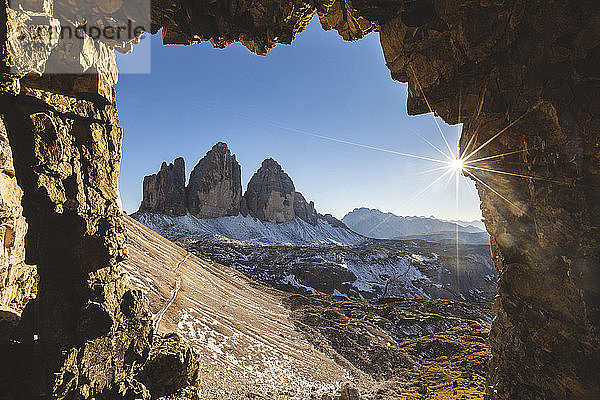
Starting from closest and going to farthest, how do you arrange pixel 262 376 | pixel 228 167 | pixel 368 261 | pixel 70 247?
pixel 70 247
pixel 262 376
pixel 368 261
pixel 228 167

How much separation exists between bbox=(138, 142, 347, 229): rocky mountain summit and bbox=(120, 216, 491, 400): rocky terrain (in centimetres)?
8839

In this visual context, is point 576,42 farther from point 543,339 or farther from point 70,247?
point 70,247

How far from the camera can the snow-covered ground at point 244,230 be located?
4695 inches

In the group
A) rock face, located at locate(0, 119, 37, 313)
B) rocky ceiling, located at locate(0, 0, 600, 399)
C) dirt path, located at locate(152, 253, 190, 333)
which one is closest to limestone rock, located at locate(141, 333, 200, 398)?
rocky ceiling, located at locate(0, 0, 600, 399)

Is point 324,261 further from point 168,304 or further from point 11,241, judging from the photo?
point 11,241

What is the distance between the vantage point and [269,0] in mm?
11125

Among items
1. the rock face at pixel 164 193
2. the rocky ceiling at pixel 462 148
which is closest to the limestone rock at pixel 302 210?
the rock face at pixel 164 193

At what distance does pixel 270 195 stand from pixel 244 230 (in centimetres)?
2849

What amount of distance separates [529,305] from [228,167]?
Answer: 5850 inches

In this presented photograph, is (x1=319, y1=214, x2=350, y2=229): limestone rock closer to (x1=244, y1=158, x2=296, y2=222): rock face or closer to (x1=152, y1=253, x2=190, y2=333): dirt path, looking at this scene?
(x1=244, y1=158, x2=296, y2=222): rock face

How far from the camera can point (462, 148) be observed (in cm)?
1234

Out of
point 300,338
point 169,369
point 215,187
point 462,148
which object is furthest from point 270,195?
point 462,148

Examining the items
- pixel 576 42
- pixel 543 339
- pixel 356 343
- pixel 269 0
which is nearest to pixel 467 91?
pixel 576 42

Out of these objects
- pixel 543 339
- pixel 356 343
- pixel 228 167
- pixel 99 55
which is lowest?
pixel 356 343
